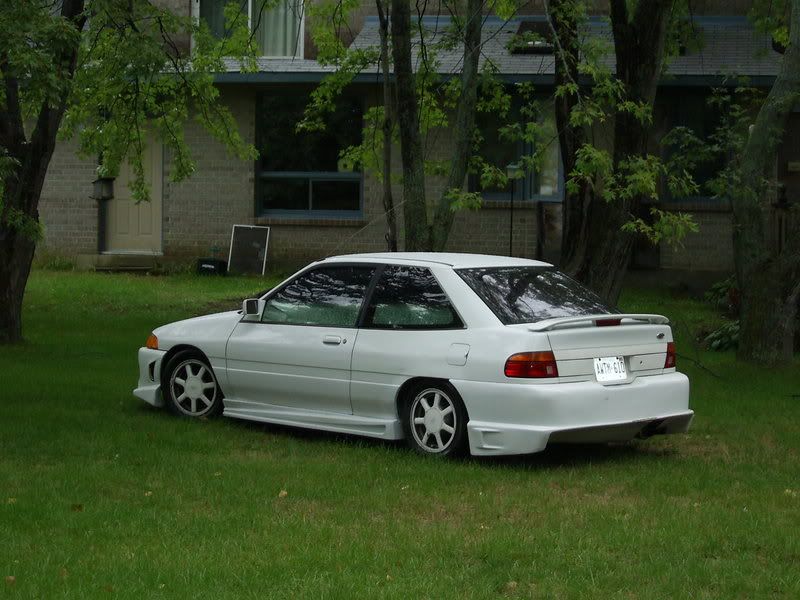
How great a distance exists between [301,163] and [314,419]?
15639mm

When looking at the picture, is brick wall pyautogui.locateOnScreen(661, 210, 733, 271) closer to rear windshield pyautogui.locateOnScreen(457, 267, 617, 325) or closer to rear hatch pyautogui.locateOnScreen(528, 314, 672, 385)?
rear windshield pyautogui.locateOnScreen(457, 267, 617, 325)

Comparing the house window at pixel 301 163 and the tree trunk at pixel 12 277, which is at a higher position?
the house window at pixel 301 163

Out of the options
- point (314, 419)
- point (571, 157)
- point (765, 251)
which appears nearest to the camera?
point (314, 419)

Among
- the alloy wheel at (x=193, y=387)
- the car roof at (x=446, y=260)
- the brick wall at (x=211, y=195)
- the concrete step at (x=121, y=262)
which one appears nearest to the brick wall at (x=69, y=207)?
the concrete step at (x=121, y=262)

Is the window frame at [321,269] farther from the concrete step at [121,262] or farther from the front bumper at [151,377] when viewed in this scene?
the concrete step at [121,262]

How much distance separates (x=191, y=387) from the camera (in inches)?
423

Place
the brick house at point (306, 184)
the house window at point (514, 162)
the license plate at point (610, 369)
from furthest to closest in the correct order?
the house window at point (514, 162) < the brick house at point (306, 184) < the license plate at point (610, 369)

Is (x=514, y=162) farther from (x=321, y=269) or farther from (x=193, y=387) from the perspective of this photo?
(x=321, y=269)

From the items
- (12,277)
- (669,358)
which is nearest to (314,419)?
(669,358)

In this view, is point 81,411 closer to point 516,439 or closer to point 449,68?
point 516,439

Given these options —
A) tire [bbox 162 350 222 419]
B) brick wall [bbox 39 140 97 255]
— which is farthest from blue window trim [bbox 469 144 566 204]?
tire [bbox 162 350 222 419]

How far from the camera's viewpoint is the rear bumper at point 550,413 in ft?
28.0

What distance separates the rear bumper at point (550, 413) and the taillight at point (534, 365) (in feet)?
0.23

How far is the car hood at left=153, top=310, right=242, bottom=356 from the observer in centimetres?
1047
